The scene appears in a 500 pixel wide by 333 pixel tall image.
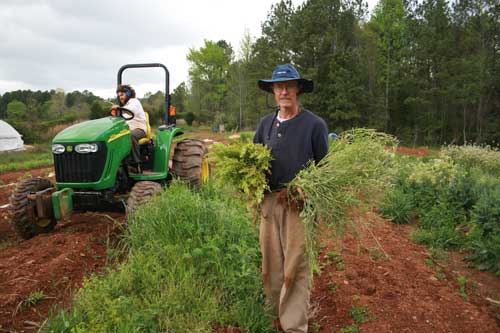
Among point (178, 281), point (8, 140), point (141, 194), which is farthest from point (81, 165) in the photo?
point (8, 140)

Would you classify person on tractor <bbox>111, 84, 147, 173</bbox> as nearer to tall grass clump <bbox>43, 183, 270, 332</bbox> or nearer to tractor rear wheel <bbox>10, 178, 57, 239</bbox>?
tractor rear wheel <bbox>10, 178, 57, 239</bbox>

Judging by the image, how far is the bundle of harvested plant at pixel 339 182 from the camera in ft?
8.79

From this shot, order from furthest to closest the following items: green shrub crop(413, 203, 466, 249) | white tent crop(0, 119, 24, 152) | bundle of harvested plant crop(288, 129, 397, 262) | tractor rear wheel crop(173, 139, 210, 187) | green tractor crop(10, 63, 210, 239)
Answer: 1. white tent crop(0, 119, 24, 152)
2. tractor rear wheel crop(173, 139, 210, 187)
3. green shrub crop(413, 203, 466, 249)
4. green tractor crop(10, 63, 210, 239)
5. bundle of harvested plant crop(288, 129, 397, 262)

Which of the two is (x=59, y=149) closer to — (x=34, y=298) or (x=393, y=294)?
(x=34, y=298)

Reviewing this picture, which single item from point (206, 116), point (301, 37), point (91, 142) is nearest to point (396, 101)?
point (301, 37)

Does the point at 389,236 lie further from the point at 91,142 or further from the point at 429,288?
the point at 91,142

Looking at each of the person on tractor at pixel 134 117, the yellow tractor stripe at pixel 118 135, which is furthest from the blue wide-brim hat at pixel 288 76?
the person on tractor at pixel 134 117

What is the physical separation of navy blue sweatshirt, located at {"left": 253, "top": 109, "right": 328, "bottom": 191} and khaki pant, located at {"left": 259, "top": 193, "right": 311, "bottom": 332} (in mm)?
202

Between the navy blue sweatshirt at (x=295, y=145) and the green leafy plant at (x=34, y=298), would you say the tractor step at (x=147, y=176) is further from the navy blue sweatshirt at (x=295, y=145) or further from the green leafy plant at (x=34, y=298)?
the navy blue sweatshirt at (x=295, y=145)

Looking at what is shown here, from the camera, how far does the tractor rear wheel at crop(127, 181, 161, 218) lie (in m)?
4.43

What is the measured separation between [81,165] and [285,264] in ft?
9.72

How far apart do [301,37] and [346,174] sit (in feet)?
86.8

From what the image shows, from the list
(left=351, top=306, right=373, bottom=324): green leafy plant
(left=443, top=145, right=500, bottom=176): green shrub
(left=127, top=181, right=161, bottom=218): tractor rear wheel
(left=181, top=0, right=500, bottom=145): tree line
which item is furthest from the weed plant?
(left=181, top=0, right=500, bottom=145): tree line

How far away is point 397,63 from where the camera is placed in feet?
96.7
